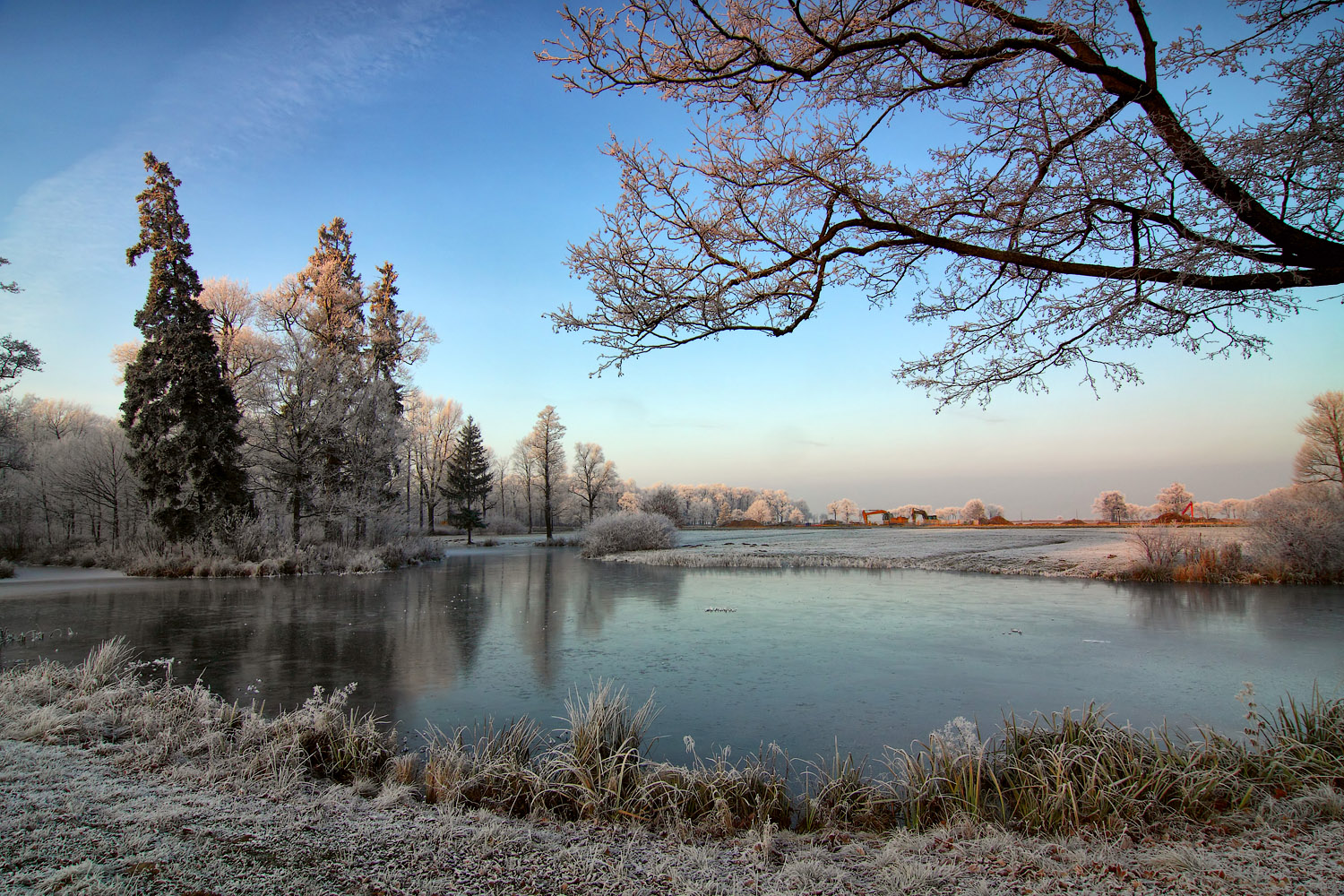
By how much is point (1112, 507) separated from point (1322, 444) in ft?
78.4

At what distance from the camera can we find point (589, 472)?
167ft

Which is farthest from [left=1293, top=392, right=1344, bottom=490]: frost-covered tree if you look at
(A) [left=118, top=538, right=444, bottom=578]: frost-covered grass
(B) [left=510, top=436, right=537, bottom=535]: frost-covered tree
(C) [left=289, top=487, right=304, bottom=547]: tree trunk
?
(B) [left=510, top=436, right=537, bottom=535]: frost-covered tree

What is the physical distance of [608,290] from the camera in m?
4.31

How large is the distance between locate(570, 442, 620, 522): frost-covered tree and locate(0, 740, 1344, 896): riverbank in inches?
1839

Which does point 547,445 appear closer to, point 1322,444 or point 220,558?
point 220,558

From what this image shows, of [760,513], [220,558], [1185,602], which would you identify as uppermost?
[220,558]

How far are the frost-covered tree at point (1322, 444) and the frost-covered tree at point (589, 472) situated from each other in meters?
40.0

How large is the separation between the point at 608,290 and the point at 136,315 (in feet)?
72.6

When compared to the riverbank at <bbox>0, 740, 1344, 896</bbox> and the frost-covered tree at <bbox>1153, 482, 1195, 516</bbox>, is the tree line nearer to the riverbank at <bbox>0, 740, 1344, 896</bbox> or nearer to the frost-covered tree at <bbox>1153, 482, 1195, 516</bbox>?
the riverbank at <bbox>0, 740, 1344, 896</bbox>

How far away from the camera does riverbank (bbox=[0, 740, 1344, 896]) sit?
2.65m

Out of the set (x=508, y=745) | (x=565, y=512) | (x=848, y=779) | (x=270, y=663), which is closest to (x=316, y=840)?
(x=508, y=745)

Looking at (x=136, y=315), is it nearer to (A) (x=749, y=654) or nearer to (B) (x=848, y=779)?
(A) (x=749, y=654)

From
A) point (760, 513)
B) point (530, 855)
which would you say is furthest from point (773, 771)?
point (760, 513)

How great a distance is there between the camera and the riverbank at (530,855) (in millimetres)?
2648
